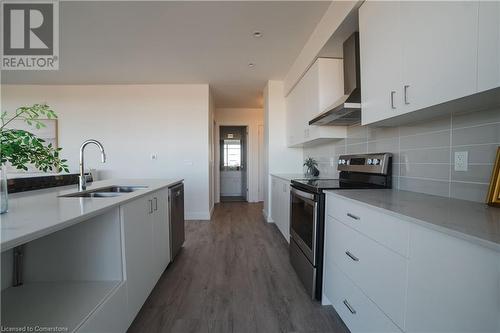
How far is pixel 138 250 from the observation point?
1.53m

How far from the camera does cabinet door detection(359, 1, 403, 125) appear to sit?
135cm

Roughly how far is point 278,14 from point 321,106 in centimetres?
101

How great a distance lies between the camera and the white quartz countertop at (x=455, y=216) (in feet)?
2.27

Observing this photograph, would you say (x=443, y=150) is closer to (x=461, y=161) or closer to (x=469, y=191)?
(x=461, y=161)

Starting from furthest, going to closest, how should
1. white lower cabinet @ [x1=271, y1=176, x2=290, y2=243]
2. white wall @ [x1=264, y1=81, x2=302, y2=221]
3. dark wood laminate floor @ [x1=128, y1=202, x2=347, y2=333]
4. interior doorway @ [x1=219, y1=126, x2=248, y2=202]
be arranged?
1. interior doorway @ [x1=219, y1=126, x2=248, y2=202]
2. white wall @ [x1=264, y1=81, x2=302, y2=221]
3. white lower cabinet @ [x1=271, y1=176, x2=290, y2=243]
4. dark wood laminate floor @ [x1=128, y1=202, x2=347, y2=333]

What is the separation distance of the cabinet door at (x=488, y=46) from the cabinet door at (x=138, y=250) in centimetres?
181

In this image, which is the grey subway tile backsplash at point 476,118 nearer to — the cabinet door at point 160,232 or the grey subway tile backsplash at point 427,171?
the grey subway tile backsplash at point 427,171

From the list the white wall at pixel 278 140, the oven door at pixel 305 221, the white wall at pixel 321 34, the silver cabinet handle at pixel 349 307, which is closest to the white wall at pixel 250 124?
the white wall at pixel 278 140

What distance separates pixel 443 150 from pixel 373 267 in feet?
2.83

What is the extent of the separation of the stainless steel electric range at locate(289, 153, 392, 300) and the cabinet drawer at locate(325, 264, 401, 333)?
13 centimetres

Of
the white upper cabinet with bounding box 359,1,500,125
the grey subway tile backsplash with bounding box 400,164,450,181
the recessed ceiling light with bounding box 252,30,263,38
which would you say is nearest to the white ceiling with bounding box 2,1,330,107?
the recessed ceiling light with bounding box 252,30,263,38

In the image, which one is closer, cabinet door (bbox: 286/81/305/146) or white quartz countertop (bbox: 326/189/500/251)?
white quartz countertop (bbox: 326/189/500/251)
